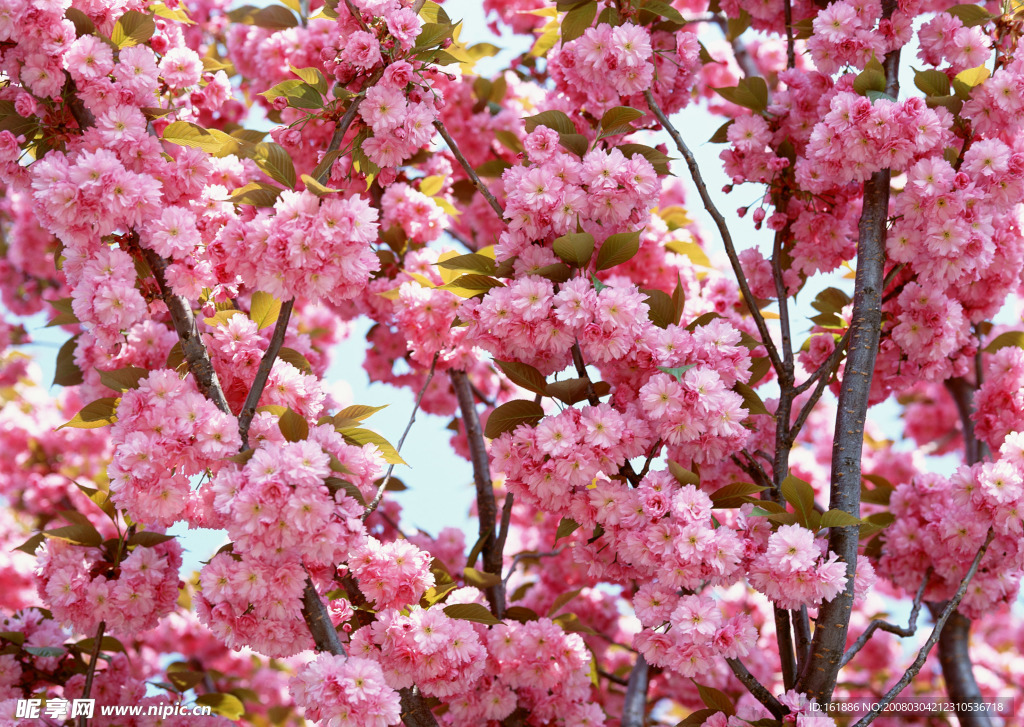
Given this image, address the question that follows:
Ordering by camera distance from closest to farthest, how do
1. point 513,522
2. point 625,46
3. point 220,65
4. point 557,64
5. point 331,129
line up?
point 625,46 < point 220,65 < point 557,64 < point 331,129 < point 513,522

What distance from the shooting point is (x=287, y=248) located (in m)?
2.10

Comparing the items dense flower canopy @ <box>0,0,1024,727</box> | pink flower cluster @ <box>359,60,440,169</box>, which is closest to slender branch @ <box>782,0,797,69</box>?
dense flower canopy @ <box>0,0,1024,727</box>

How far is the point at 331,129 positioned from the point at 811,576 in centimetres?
268

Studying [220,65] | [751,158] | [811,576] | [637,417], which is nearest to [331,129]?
[220,65]

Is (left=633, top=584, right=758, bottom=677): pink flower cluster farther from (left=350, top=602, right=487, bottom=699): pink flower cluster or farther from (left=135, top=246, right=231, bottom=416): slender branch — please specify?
(left=135, top=246, right=231, bottom=416): slender branch

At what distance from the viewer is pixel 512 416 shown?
2428mm

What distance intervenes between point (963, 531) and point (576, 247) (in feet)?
6.23

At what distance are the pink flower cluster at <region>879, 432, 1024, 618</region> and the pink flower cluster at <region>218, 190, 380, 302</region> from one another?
7.25 ft

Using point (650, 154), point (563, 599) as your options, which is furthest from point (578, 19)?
point (563, 599)

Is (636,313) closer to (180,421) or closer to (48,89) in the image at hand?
(180,421)

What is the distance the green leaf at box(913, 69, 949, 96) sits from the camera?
283 cm

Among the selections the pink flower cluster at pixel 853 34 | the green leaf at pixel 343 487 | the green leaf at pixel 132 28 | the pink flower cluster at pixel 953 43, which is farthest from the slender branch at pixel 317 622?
the pink flower cluster at pixel 953 43

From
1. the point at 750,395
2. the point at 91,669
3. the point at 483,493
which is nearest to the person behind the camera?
the point at 750,395

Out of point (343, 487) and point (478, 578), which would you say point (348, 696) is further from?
point (478, 578)
